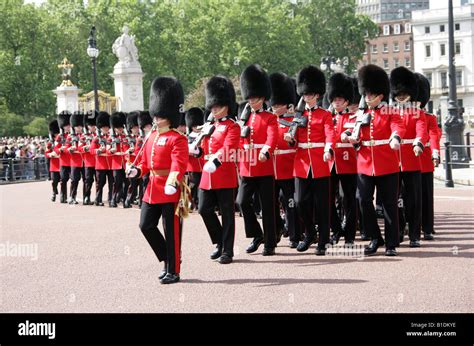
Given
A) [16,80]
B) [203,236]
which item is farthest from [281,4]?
[203,236]

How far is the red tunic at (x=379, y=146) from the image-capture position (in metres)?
8.81

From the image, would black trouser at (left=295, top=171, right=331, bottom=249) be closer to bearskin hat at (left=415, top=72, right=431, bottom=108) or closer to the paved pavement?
the paved pavement

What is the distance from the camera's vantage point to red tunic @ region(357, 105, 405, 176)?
8.81 m

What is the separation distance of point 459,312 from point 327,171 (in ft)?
10.3

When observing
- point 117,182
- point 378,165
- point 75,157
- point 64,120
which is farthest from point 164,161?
point 64,120

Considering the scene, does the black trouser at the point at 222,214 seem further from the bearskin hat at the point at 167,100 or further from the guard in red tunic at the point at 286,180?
the bearskin hat at the point at 167,100

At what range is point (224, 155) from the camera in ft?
28.5

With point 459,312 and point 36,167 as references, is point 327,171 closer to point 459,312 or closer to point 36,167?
point 459,312

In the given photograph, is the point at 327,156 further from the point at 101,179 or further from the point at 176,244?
the point at 101,179

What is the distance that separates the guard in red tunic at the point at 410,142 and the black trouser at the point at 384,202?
0.60m

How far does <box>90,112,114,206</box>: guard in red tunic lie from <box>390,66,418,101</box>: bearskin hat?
7.28 metres

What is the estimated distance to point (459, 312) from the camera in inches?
241

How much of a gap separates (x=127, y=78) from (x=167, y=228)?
91.4 feet

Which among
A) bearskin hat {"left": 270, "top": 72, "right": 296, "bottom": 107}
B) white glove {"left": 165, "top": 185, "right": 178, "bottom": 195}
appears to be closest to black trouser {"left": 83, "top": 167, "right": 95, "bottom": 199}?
bearskin hat {"left": 270, "top": 72, "right": 296, "bottom": 107}
